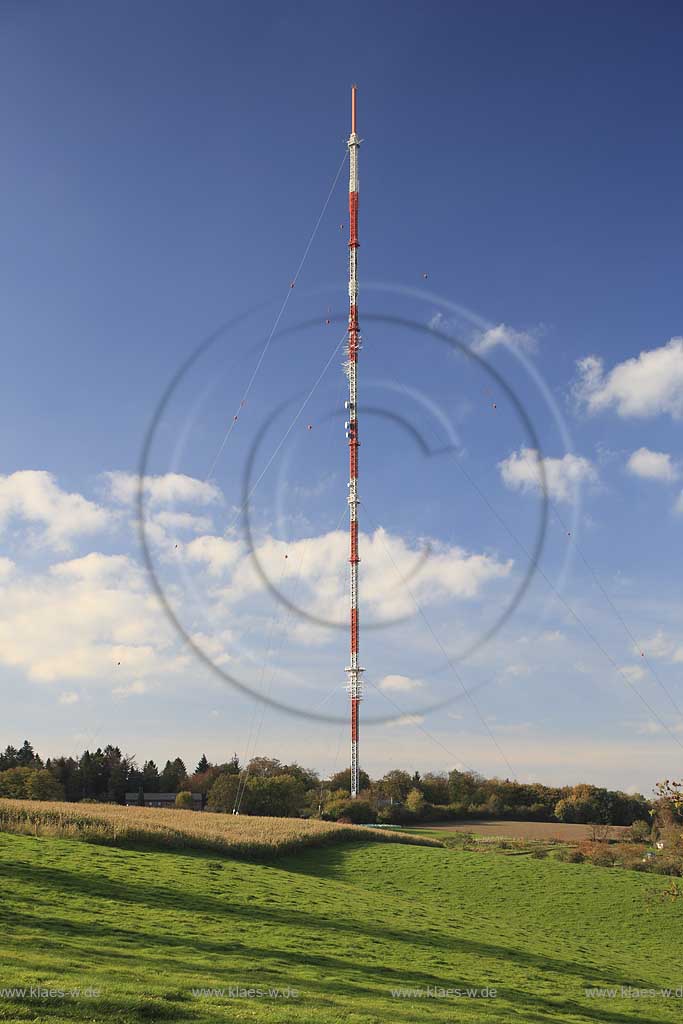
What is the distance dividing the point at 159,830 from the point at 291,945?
855 inches

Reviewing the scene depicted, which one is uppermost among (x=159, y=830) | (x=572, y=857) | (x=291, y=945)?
(x=159, y=830)

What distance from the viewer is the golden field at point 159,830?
3728cm

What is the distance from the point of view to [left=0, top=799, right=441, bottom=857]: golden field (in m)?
37.3

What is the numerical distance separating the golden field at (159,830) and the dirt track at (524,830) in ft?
93.8

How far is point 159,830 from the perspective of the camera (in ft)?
135

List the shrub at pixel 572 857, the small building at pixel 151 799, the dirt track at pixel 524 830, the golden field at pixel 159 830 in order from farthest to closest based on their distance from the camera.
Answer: the small building at pixel 151 799 → the dirt track at pixel 524 830 → the shrub at pixel 572 857 → the golden field at pixel 159 830

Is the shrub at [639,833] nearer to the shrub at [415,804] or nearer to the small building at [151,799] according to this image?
the shrub at [415,804]

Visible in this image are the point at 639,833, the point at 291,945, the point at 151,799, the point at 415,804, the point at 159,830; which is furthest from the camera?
the point at 151,799

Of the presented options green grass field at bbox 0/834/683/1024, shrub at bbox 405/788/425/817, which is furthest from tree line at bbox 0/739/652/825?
green grass field at bbox 0/834/683/1024

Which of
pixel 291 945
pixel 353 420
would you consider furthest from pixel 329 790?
pixel 291 945

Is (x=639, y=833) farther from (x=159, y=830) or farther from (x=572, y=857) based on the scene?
(x=159, y=830)

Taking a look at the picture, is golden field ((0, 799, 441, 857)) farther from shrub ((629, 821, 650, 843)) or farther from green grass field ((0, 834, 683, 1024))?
shrub ((629, 821, 650, 843))

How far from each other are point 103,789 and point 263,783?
36.4 metres

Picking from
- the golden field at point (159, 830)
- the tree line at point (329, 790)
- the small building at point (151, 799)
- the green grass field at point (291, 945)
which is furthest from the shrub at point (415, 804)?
the green grass field at point (291, 945)
